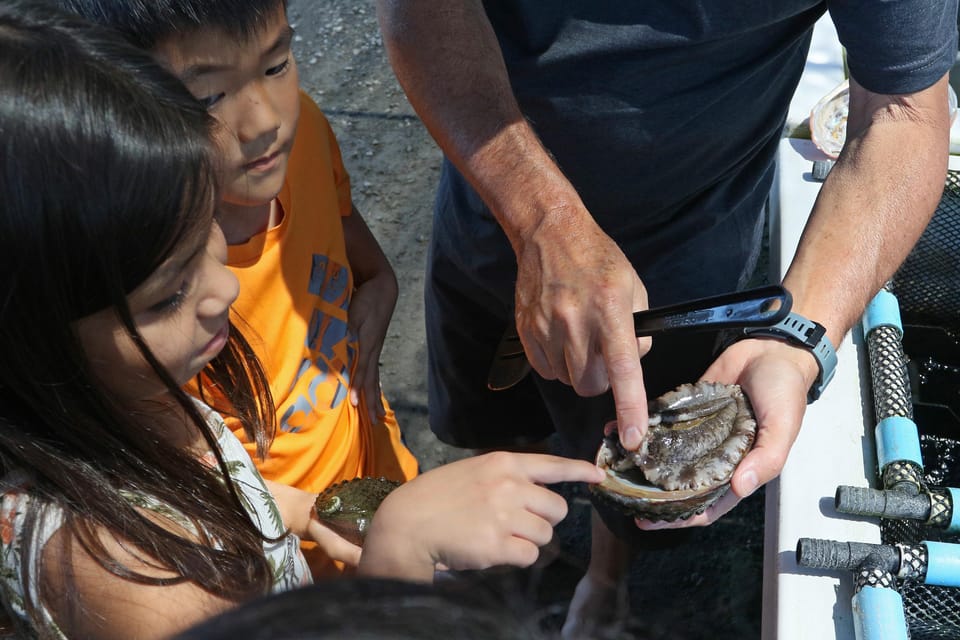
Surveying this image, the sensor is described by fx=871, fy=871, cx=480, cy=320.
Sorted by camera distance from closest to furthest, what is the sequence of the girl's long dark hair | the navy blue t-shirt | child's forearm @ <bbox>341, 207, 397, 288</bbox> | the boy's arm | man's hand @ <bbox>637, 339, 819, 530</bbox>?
the girl's long dark hair < man's hand @ <bbox>637, 339, 819, 530</bbox> < the navy blue t-shirt < the boy's arm < child's forearm @ <bbox>341, 207, 397, 288</bbox>

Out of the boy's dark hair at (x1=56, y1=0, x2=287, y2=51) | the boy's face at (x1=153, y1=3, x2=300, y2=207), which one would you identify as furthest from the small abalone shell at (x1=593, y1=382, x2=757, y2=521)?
the boy's dark hair at (x1=56, y1=0, x2=287, y2=51)

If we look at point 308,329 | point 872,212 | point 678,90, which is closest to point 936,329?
point 872,212

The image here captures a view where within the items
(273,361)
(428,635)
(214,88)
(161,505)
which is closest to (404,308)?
(273,361)

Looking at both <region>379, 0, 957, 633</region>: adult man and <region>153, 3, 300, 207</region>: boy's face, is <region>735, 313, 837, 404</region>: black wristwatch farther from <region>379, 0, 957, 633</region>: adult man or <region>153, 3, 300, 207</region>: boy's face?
<region>153, 3, 300, 207</region>: boy's face

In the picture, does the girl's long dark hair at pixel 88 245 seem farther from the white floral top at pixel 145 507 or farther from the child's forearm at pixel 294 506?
the child's forearm at pixel 294 506

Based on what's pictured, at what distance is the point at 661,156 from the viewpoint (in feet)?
5.44

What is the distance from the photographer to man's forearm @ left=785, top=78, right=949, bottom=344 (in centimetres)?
153

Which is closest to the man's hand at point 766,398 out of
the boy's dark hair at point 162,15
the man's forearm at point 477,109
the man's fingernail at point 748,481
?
the man's fingernail at point 748,481

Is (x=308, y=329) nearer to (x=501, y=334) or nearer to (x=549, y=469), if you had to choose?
(x=501, y=334)

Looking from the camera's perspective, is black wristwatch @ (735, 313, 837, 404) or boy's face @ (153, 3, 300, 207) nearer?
boy's face @ (153, 3, 300, 207)

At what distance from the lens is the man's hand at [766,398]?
1.37m

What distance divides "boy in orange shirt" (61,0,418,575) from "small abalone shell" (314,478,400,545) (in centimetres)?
11

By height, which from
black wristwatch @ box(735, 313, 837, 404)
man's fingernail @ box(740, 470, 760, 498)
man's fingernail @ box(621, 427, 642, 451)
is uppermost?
black wristwatch @ box(735, 313, 837, 404)

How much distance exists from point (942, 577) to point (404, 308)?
2183 millimetres
